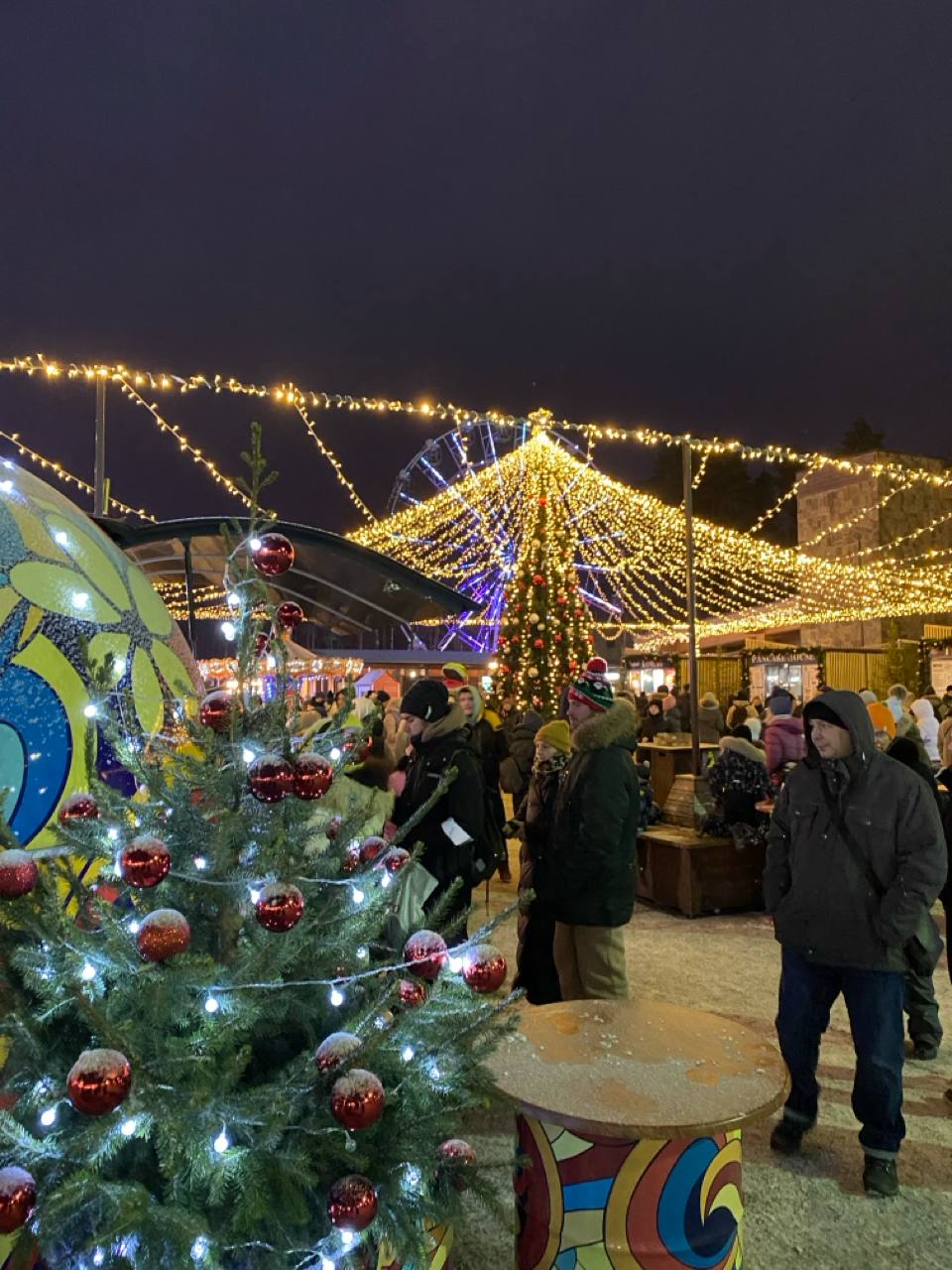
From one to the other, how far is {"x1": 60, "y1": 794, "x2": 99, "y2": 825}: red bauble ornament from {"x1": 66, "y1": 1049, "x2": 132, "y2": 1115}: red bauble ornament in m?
0.56

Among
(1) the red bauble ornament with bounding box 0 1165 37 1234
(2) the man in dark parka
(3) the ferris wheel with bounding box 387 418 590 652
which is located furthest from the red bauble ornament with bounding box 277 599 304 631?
(3) the ferris wheel with bounding box 387 418 590 652

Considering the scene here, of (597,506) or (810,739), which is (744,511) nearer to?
(597,506)

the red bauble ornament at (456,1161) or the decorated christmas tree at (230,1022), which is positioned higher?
the decorated christmas tree at (230,1022)

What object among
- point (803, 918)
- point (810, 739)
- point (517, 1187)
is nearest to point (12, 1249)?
point (517, 1187)

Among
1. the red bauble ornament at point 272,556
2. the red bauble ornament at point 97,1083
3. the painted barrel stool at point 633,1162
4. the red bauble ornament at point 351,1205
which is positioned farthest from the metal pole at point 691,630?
the red bauble ornament at point 97,1083

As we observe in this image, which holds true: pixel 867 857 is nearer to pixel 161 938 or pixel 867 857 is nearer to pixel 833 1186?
pixel 833 1186

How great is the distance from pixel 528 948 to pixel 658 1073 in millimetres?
2092

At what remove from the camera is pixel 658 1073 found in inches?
100

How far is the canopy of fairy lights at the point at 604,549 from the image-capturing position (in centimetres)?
1606

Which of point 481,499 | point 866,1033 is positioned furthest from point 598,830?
point 481,499

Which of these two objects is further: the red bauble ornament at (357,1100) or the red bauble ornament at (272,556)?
the red bauble ornament at (272,556)

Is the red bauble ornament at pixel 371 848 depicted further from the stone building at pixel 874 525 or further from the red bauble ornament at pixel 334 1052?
the stone building at pixel 874 525

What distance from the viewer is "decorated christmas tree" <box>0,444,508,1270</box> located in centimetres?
160

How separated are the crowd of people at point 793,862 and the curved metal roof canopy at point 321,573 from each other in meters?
0.60
